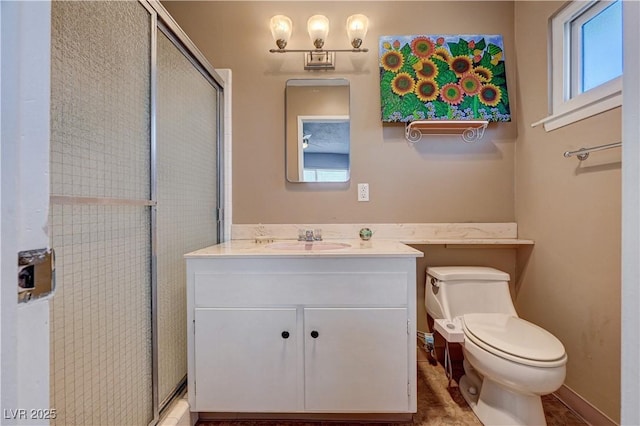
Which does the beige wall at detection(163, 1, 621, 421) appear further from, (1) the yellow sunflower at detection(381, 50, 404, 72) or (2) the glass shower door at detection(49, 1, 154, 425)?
(2) the glass shower door at detection(49, 1, 154, 425)

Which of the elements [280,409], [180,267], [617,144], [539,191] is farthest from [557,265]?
[180,267]

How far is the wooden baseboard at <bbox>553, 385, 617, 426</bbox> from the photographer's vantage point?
120 centimetres

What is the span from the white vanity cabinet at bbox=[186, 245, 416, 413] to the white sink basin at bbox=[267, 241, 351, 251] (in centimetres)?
28

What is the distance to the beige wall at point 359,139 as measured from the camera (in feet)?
5.74

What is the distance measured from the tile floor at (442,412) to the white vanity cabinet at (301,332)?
0.13m

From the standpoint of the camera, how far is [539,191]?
155 cm

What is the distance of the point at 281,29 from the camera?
5.40 feet

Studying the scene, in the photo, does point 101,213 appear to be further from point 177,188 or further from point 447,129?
point 447,129

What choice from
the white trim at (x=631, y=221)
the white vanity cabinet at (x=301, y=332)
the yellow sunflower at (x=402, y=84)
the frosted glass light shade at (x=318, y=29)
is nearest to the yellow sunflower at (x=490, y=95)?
the yellow sunflower at (x=402, y=84)

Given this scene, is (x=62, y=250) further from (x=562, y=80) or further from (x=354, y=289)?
(x=562, y=80)

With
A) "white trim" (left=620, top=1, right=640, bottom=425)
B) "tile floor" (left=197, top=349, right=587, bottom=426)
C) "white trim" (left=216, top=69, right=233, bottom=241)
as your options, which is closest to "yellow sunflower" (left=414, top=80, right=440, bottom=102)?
"white trim" (left=216, top=69, right=233, bottom=241)

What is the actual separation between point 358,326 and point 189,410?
33.0 inches

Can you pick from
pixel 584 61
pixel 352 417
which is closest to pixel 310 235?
pixel 352 417

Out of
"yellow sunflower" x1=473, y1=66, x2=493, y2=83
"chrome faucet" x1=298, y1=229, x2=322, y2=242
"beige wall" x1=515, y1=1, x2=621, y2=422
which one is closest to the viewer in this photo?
"beige wall" x1=515, y1=1, x2=621, y2=422
